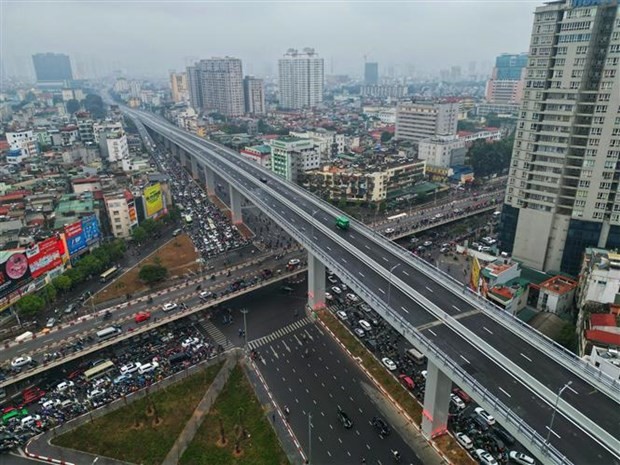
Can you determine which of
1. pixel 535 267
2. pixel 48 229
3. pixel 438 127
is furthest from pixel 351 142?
pixel 48 229

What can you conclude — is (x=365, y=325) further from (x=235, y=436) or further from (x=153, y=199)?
(x=153, y=199)

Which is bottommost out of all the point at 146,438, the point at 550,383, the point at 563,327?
the point at 146,438

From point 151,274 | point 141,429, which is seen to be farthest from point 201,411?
point 151,274

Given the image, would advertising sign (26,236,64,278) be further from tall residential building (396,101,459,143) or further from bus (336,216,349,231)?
tall residential building (396,101,459,143)

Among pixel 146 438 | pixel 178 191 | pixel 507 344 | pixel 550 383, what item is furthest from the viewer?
pixel 178 191

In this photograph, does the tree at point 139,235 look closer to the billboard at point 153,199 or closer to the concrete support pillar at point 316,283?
the billboard at point 153,199

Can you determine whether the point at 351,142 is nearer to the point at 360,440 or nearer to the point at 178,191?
the point at 178,191
